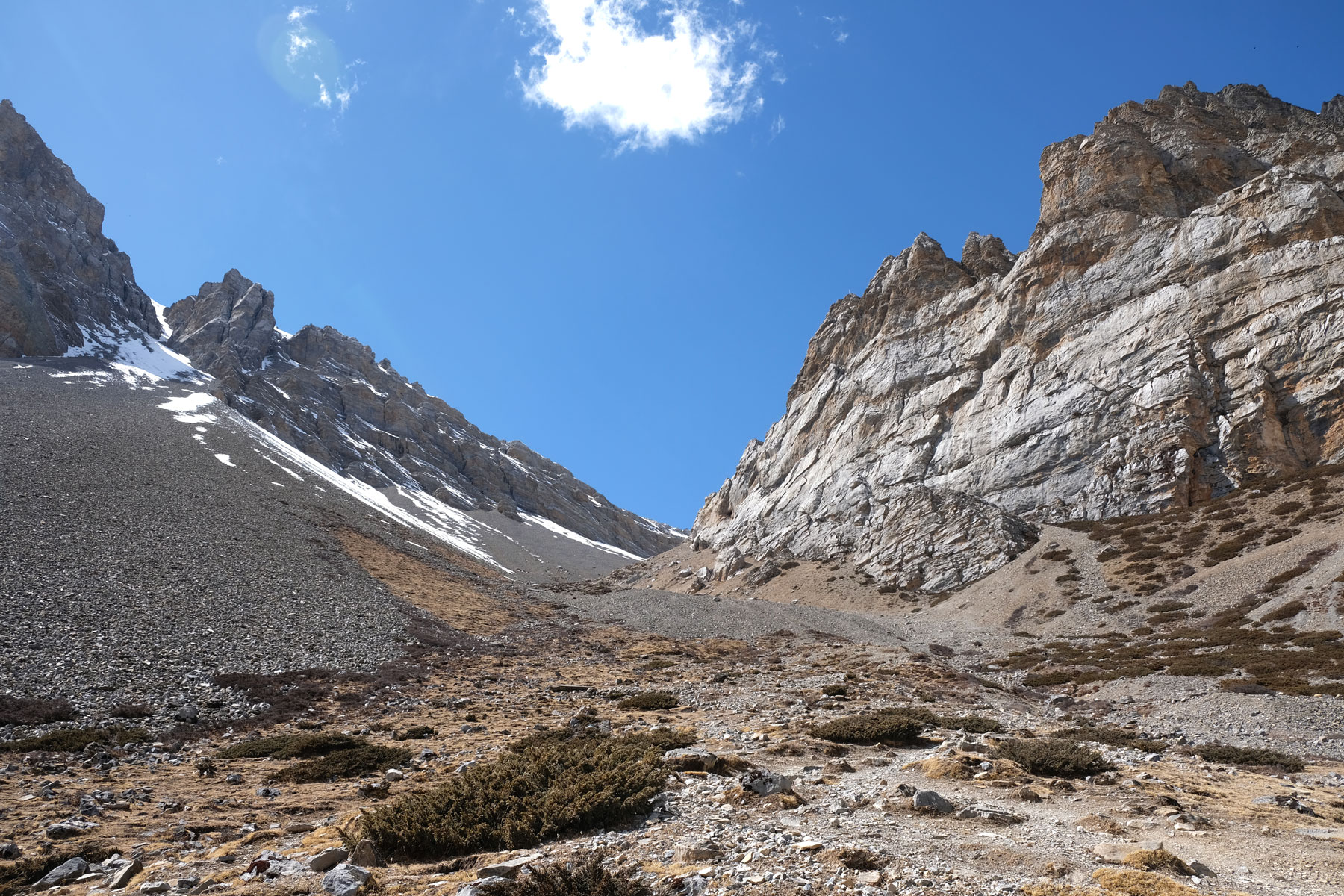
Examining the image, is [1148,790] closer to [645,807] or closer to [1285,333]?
[645,807]

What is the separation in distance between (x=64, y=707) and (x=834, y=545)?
224 ft

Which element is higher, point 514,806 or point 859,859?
point 859,859

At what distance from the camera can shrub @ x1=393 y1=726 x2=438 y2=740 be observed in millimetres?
19172

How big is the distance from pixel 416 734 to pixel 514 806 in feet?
35.4

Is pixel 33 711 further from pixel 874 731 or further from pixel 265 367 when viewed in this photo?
pixel 265 367

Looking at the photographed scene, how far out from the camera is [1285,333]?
59.6m

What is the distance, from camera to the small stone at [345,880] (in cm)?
796

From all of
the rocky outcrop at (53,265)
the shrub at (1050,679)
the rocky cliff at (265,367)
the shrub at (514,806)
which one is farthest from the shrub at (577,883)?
the rocky outcrop at (53,265)

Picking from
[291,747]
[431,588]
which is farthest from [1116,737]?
[431,588]

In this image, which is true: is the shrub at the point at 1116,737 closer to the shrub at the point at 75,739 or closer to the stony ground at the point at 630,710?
the stony ground at the point at 630,710

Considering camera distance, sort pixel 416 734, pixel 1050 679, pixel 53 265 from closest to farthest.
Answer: pixel 416 734 < pixel 1050 679 < pixel 53 265

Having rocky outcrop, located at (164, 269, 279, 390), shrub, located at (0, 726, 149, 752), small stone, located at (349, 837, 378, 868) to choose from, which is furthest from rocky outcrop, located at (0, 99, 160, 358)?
small stone, located at (349, 837, 378, 868)

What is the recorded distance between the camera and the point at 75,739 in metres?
16.2

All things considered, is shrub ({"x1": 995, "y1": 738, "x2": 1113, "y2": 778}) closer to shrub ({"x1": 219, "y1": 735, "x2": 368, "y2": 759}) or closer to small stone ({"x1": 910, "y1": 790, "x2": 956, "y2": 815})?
small stone ({"x1": 910, "y1": 790, "x2": 956, "y2": 815})
